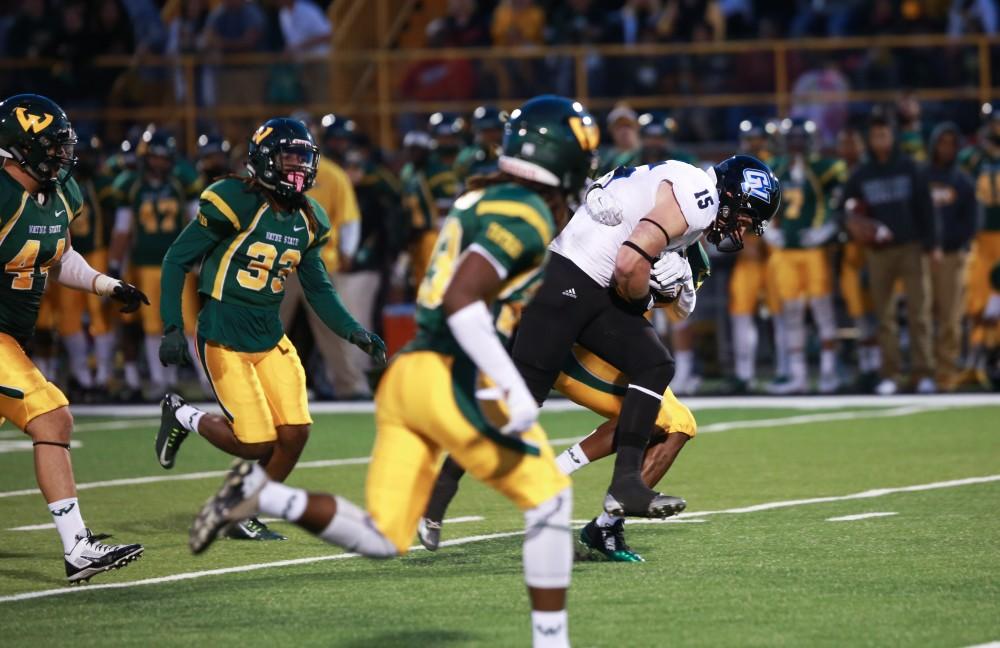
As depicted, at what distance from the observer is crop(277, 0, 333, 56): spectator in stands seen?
19172mm

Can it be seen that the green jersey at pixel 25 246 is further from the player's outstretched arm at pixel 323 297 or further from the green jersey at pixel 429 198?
the green jersey at pixel 429 198

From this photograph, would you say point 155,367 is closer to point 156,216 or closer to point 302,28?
point 156,216

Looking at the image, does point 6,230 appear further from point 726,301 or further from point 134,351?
point 726,301

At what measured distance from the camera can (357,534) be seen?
17.9ft

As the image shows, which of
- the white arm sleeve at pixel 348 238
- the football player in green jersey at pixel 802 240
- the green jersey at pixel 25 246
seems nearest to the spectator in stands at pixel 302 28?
the white arm sleeve at pixel 348 238

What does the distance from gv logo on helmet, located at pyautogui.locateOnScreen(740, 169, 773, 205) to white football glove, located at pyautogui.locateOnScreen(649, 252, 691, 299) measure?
1.32 ft

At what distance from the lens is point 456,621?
619 centimetres

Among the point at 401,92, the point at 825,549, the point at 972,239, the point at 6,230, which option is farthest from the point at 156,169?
the point at 825,549

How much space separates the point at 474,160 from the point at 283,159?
7440 millimetres

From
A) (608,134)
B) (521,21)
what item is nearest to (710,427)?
(608,134)

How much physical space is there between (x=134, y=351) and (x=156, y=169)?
183 cm

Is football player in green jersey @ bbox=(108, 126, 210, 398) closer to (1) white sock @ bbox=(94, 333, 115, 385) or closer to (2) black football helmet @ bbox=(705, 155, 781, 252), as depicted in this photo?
(1) white sock @ bbox=(94, 333, 115, 385)

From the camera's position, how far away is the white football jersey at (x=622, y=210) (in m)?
7.35

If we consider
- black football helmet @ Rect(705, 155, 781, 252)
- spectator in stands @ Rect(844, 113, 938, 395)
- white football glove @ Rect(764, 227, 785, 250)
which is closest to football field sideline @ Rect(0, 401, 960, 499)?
spectator in stands @ Rect(844, 113, 938, 395)
